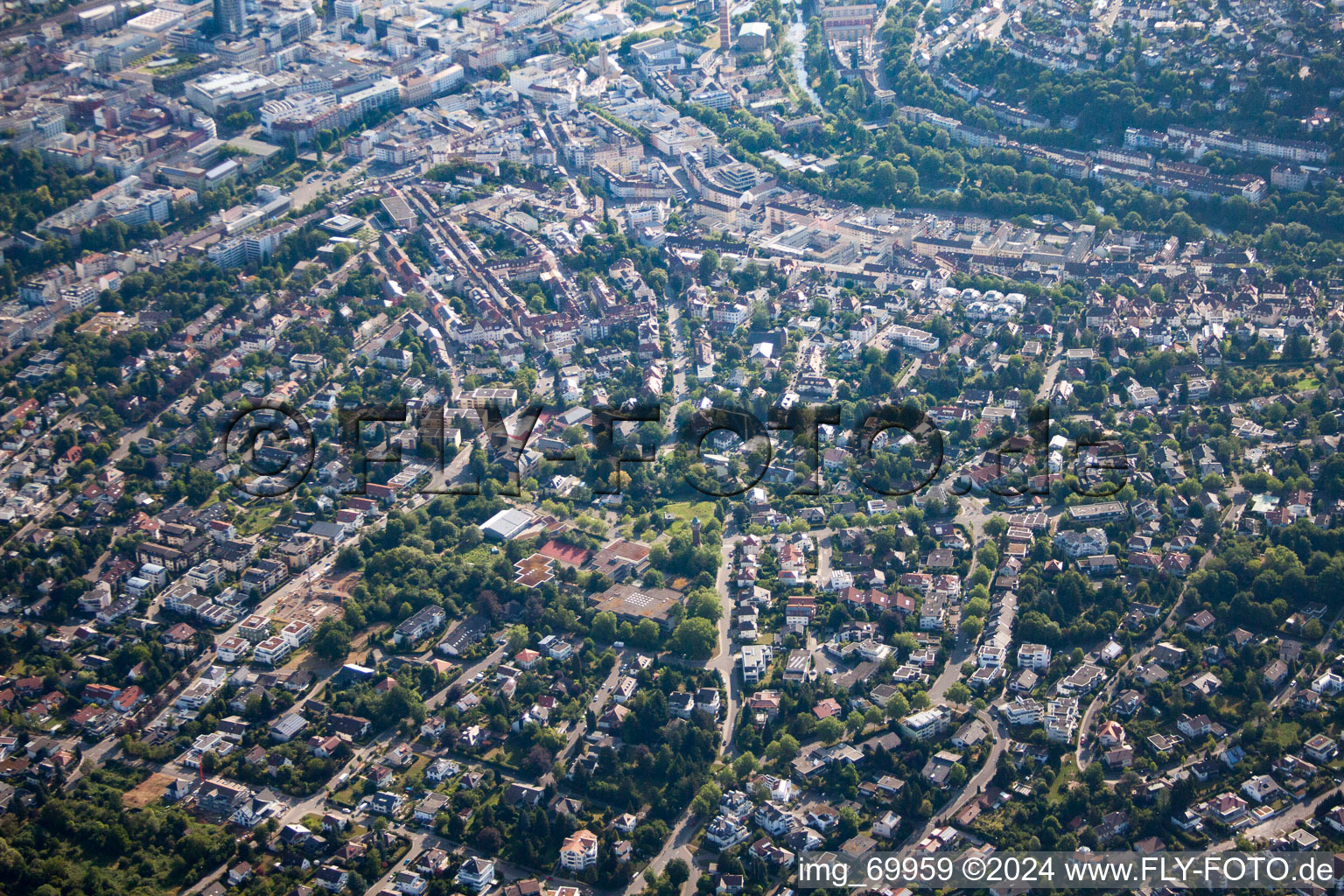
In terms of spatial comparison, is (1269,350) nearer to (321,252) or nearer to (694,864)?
(694,864)

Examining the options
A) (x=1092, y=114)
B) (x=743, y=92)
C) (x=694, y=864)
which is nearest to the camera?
(x=694, y=864)

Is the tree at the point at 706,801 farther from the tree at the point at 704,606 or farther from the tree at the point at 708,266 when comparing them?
the tree at the point at 708,266

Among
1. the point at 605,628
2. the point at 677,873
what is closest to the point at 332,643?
the point at 605,628

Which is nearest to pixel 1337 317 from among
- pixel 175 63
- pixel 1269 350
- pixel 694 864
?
pixel 1269 350

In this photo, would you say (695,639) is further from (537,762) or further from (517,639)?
(537,762)

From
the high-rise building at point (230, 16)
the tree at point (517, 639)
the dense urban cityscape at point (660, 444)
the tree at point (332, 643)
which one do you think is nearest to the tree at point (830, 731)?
the dense urban cityscape at point (660, 444)
